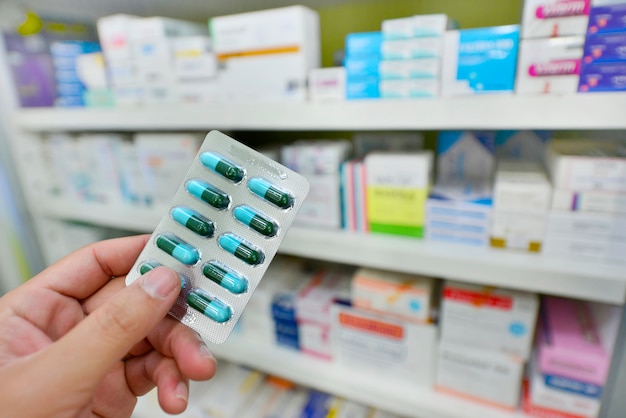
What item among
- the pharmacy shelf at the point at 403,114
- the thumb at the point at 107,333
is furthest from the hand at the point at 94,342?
the pharmacy shelf at the point at 403,114

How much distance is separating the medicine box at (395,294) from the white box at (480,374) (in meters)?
0.09

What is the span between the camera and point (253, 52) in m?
0.77

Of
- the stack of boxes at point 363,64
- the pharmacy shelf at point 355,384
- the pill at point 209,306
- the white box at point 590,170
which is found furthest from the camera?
the pharmacy shelf at point 355,384

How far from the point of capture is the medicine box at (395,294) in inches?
29.9

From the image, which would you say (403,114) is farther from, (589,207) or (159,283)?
(159,283)

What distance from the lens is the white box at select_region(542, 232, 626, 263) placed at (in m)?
0.59

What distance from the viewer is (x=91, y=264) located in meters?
0.56

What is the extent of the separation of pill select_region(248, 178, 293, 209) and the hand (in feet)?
0.45

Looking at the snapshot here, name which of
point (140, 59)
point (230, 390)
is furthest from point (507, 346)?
point (140, 59)

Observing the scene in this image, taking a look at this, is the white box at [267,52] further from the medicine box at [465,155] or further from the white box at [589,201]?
the white box at [589,201]

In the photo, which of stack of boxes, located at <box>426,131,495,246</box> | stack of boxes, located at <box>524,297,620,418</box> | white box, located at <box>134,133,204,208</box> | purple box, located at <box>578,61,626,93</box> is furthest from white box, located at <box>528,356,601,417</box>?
white box, located at <box>134,133,204,208</box>

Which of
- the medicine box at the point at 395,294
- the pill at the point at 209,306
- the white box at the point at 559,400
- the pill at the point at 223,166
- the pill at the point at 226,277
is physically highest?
the pill at the point at 223,166

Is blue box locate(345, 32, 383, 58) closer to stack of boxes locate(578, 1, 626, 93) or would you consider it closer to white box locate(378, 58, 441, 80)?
white box locate(378, 58, 441, 80)

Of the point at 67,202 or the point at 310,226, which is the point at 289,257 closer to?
the point at 310,226
